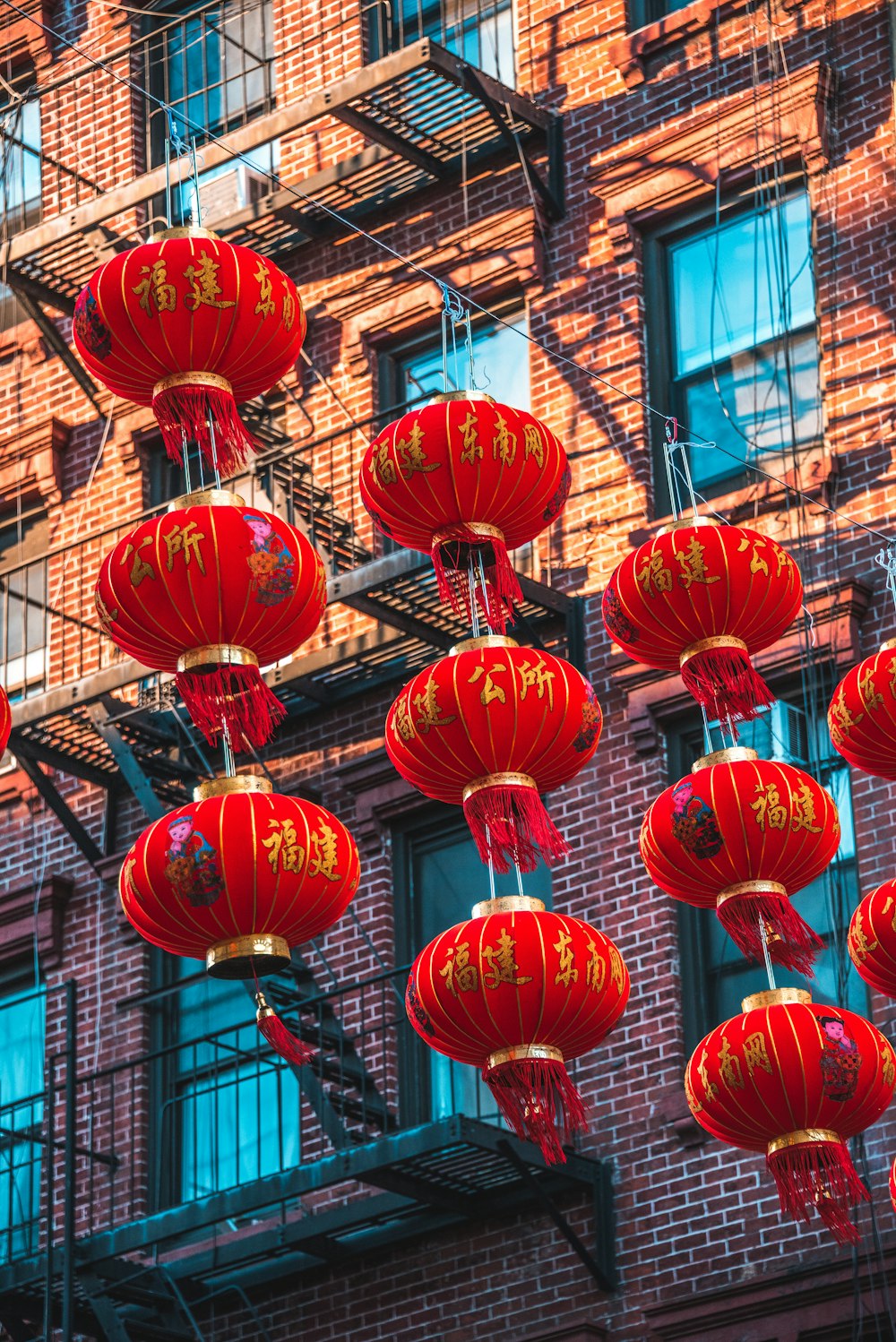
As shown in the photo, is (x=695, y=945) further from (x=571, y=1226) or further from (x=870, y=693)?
(x=870, y=693)

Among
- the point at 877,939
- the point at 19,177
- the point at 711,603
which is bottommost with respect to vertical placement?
the point at 877,939

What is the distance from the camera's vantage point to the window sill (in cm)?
1859

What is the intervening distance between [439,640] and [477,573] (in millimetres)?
4497

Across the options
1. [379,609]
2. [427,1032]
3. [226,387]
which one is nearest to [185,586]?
[226,387]

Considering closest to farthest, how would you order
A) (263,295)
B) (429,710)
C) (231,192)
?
1. (429,710)
2. (263,295)
3. (231,192)

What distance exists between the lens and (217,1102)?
17.8 metres

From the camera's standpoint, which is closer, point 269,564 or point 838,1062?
point 269,564

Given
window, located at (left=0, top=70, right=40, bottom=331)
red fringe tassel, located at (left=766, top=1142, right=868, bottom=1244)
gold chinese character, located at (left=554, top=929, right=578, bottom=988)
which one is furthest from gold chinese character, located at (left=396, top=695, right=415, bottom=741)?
window, located at (left=0, top=70, right=40, bottom=331)

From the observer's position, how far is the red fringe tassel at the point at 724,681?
13.5m

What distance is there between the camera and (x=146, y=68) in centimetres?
2148

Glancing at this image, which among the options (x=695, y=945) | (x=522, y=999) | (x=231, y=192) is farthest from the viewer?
(x=231, y=192)

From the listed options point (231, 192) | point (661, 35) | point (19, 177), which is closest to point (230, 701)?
point (661, 35)

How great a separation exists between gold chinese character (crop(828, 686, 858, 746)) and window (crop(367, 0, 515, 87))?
296 inches

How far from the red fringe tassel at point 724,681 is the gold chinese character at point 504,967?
6.29 feet
